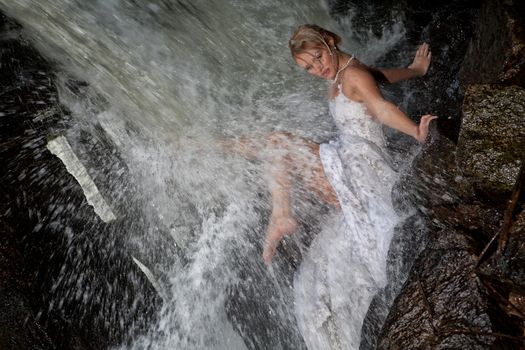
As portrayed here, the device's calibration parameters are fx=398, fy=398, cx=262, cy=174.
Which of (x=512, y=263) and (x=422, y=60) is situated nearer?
(x=512, y=263)

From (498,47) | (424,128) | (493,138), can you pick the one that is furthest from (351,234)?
→ (498,47)

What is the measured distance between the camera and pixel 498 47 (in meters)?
3.48

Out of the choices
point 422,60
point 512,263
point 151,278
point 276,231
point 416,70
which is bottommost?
point 151,278

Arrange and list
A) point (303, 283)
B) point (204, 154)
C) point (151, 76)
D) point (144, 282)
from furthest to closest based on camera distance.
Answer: point (144, 282)
point (204, 154)
point (151, 76)
point (303, 283)

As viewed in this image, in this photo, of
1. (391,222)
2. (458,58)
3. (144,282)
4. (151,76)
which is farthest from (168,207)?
(458,58)

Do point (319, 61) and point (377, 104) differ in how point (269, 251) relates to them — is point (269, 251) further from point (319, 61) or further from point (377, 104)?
point (319, 61)

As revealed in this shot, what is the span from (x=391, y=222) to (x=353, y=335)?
1144 millimetres

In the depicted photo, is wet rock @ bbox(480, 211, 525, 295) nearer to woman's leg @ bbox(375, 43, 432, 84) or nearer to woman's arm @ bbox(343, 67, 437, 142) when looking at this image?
woman's arm @ bbox(343, 67, 437, 142)

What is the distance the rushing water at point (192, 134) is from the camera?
4352 mm

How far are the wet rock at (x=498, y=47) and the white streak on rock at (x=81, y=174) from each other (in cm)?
437

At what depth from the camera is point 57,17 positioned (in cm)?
382

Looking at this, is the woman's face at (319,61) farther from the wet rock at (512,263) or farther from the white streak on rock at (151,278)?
the white streak on rock at (151,278)

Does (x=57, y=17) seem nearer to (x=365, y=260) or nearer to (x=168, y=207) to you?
(x=168, y=207)

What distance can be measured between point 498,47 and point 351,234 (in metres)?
2.09
